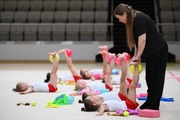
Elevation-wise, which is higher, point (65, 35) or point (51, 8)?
point (51, 8)

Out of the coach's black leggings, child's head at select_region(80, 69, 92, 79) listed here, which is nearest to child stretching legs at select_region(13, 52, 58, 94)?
child's head at select_region(80, 69, 92, 79)

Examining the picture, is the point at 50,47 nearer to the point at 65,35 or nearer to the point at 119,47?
the point at 65,35

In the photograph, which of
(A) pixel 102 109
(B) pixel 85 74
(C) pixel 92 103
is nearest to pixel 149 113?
(A) pixel 102 109

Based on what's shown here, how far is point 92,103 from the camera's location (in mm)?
5895

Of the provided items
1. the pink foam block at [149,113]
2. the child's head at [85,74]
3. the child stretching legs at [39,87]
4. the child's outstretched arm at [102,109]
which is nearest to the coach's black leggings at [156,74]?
the pink foam block at [149,113]

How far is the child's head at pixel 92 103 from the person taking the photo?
5879 mm

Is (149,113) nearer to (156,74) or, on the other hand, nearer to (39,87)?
(156,74)

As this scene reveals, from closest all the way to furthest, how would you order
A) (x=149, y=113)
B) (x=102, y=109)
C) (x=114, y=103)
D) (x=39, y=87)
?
(x=149, y=113), (x=102, y=109), (x=114, y=103), (x=39, y=87)

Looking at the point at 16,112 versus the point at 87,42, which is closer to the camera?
the point at 16,112

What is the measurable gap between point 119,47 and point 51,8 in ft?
11.2

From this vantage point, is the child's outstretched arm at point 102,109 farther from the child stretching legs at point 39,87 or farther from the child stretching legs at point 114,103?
the child stretching legs at point 39,87

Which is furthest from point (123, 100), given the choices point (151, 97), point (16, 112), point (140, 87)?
point (140, 87)

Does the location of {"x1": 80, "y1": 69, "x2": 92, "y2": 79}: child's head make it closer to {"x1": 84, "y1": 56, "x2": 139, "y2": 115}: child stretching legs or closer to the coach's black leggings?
{"x1": 84, "y1": 56, "x2": 139, "y2": 115}: child stretching legs

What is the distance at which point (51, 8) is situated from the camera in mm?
17891
